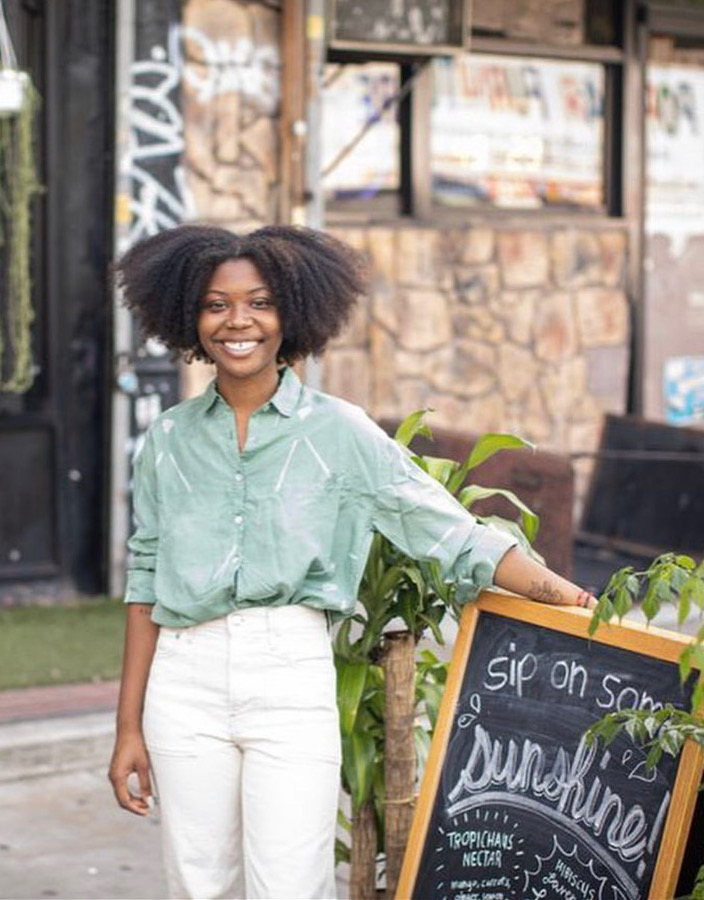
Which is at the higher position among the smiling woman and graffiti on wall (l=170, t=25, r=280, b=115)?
graffiti on wall (l=170, t=25, r=280, b=115)

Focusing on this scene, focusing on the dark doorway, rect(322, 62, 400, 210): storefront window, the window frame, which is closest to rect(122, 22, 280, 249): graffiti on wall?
the dark doorway

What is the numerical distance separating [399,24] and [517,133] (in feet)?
5.08

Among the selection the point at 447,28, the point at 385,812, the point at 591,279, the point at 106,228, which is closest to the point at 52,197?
the point at 106,228

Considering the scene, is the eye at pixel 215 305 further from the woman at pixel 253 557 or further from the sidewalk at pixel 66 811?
the sidewalk at pixel 66 811

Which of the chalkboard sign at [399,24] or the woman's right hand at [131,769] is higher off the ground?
the chalkboard sign at [399,24]

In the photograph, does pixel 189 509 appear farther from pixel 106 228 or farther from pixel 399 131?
pixel 399 131

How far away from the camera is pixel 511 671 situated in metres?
4.20

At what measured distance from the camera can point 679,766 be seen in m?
3.74

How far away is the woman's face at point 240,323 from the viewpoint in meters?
3.92

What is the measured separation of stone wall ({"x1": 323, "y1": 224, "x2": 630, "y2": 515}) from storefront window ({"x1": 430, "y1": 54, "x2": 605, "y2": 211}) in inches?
12.3

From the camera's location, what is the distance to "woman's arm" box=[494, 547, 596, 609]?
4020 millimetres

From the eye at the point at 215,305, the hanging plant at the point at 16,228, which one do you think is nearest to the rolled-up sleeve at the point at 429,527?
the eye at the point at 215,305

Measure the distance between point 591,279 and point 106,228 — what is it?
3286 millimetres

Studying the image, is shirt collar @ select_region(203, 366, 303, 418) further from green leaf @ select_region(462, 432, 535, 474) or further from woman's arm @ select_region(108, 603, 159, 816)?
green leaf @ select_region(462, 432, 535, 474)
